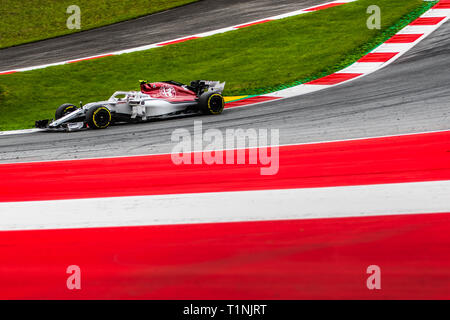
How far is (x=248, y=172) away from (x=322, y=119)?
12.2 feet

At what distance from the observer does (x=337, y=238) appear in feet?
15.1

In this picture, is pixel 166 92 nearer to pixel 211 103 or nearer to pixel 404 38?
pixel 211 103

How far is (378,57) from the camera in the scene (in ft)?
52.2

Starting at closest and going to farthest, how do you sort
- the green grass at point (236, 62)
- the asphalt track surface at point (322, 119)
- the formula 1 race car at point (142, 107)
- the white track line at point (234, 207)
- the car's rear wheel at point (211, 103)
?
the white track line at point (234, 207) → the asphalt track surface at point (322, 119) → the formula 1 race car at point (142, 107) → the car's rear wheel at point (211, 103) → the green grass at point (236, 62)

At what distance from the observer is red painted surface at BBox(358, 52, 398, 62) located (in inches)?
616

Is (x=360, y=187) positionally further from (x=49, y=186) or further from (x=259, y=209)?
(x=49, y=186)

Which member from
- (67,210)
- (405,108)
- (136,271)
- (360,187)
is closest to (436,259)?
(360,187)

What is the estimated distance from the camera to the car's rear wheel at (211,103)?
41.7ft

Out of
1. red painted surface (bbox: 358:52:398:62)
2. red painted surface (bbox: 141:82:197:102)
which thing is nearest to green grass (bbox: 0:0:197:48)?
red painted surface (bbox: 358:52:398:62)

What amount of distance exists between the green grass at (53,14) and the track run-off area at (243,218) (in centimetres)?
1654

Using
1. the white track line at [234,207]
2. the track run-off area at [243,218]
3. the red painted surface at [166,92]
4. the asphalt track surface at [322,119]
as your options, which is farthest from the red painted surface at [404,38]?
the white track line at [234,207]

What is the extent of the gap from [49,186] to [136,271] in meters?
3.19

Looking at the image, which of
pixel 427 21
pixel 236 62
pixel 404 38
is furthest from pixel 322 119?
pixel 427 21

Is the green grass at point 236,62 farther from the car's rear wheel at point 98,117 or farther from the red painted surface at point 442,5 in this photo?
the car's rear wheel at point 98,117
